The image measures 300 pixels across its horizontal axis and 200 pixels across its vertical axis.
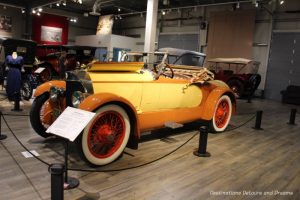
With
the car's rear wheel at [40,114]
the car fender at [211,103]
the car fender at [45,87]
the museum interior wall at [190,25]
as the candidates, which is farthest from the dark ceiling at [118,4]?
the car's rear wheel at [40,114]

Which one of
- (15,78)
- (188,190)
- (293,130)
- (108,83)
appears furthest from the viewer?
(15,78)

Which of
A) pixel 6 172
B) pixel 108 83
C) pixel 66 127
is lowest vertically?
pixel 6 172

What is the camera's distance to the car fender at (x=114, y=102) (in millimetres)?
3006

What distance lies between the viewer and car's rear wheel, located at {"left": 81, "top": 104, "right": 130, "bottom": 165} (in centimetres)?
307

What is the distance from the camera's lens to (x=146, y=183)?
2.91 m

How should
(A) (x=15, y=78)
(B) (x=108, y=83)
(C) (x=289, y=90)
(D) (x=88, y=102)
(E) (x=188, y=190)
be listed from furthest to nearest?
(C) (x=289, y=90)
(A) (x=15, y=78)
(B) (x=108, y=83)
(D) (x=88, y=102)
(E) (x=188, y=190)

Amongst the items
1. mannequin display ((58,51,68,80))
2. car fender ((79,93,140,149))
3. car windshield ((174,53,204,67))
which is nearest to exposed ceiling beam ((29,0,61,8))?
mannequin display ((58,51,68,80))

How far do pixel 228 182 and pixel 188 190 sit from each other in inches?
21.2

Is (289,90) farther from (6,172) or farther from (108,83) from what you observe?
(6,172)

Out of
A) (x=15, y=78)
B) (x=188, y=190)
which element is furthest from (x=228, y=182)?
(x=15, y=78)

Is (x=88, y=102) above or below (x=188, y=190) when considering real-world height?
above

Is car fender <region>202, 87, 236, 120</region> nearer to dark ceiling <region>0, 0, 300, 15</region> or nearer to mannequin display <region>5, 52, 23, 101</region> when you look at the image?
mannequin display <region>5, 52, 23, 101</region>

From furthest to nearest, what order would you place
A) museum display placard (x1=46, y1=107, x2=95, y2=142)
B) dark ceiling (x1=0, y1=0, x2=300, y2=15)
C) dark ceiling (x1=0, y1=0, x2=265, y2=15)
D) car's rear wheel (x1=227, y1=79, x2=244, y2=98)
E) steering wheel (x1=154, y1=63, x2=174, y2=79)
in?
dark ceiling (x1=0, y1=0, x2=265, y2=15) → dark ceiling (x1=0, y1=0, x2=300, y2=15) → car's rear wheel (x1=227, y1=79, x2=244, y2=98) → steering wheel (x1=154, y1=63, x2=174, y2=79) → museum display placard (x1=46, y1=107, x2=95, y2=142)

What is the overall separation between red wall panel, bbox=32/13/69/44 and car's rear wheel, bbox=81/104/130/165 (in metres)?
15.6
